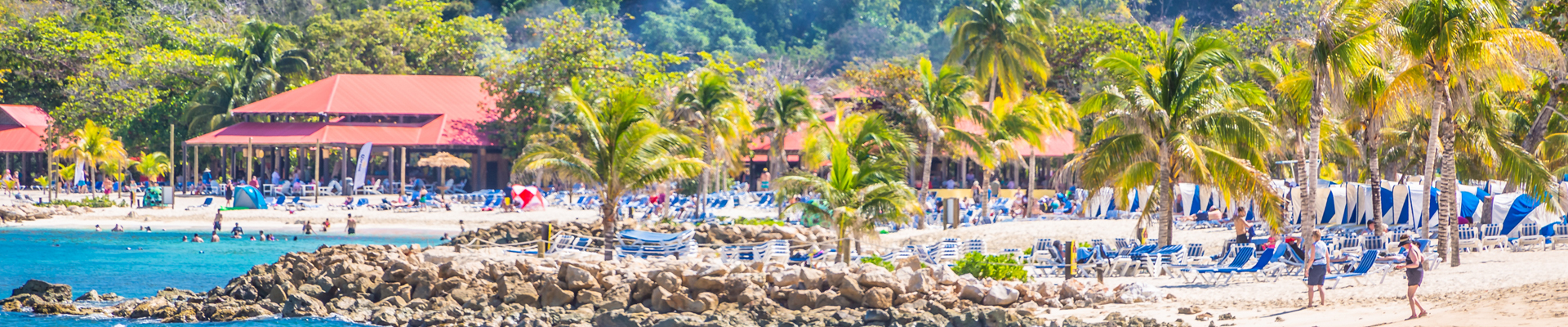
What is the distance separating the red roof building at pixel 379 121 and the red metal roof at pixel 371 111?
1.0 inches

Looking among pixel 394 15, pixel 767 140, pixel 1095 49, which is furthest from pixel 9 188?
pixel 1095 49

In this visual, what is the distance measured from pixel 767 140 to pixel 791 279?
89.7 ft

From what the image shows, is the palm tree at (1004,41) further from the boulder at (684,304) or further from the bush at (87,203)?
the boulder at (684,304)

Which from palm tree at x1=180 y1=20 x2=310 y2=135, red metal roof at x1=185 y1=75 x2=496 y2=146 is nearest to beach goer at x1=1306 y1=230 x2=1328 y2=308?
red metal roof at x1=185 y1=75 x2=496 y2=146

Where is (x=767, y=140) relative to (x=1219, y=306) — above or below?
above

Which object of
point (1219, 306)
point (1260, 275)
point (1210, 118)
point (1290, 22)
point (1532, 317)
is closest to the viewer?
point (1532, 317)

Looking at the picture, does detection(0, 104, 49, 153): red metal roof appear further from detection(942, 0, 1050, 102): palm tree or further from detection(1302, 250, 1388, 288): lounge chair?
detection(1302, 250, 1388, 288): lounge chair

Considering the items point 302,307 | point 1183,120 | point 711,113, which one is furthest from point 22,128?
point 1183,120

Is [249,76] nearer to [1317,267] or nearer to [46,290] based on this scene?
[46,290]

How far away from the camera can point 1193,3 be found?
75500 millimetres

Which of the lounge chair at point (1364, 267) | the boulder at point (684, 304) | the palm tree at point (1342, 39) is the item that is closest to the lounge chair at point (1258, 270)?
the lounge chair at point (1364, 267)

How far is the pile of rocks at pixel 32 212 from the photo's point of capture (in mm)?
33125

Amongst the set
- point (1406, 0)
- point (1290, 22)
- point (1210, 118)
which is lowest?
point (1210, 118)

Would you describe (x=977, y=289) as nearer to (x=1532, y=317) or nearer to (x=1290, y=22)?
(x=1532, y=317)
